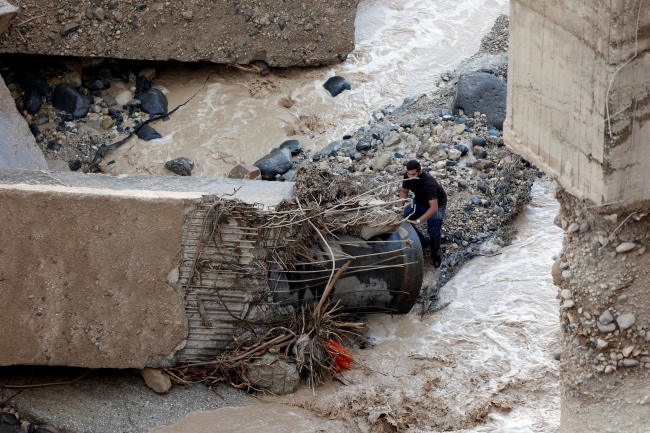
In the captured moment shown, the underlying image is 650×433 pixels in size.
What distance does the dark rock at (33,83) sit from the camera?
9.89 metres

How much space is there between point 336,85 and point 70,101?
11.1ft

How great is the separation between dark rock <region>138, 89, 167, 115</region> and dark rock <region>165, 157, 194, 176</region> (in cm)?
100

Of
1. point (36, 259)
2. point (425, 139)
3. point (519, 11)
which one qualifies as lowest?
point (425, 139)

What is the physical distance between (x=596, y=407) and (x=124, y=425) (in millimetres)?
3217

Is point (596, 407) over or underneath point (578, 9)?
underneath

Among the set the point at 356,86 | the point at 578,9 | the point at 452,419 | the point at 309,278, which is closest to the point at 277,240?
the point at 309,278

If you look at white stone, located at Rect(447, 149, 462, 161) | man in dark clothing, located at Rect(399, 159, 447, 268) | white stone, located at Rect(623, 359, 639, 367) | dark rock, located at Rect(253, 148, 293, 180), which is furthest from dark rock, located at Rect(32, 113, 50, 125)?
white stone, located at Rect(623, 359, 639, 367)

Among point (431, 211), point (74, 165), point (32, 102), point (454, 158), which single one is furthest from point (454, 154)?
point (32, 102)

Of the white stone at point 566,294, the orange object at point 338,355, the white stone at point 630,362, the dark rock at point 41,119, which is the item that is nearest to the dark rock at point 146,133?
the dark rock at point 41,119

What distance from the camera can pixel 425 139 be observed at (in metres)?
8.84

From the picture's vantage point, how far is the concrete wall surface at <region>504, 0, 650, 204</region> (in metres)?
3.92

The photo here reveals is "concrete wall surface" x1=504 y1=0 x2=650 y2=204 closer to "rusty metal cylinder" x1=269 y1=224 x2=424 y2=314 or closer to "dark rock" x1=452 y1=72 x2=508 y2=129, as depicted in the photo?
"rusty metal cylinder" x1=269 y1=224 x2=424 y2=314

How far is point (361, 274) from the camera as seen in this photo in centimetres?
647

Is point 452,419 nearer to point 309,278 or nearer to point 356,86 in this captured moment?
point 309,278
